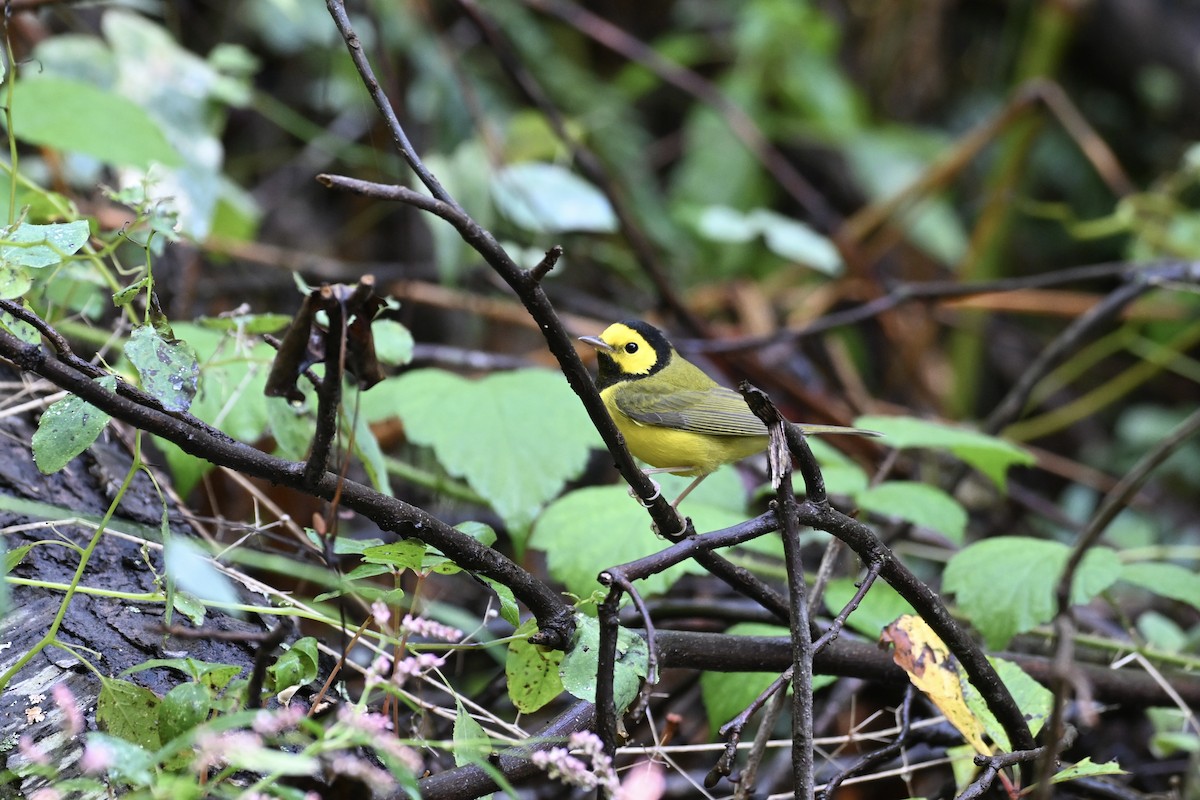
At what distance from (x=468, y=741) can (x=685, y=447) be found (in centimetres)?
126

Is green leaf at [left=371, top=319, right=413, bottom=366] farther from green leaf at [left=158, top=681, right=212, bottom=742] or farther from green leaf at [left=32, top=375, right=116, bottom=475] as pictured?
green leaf at [left=158, top=681, right=212, bottom=742]

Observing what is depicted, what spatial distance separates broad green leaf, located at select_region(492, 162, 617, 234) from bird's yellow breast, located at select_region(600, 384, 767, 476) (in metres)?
1.43

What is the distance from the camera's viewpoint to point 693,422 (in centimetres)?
251

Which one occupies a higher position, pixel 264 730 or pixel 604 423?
pixel 604 423

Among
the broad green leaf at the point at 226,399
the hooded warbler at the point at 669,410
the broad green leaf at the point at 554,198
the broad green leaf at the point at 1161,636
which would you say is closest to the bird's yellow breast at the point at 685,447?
the hooded warbler at the point at 669,410

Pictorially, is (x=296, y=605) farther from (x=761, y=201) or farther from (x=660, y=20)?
(x=660, y=20)

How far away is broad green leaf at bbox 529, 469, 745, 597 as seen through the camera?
7.27 ft

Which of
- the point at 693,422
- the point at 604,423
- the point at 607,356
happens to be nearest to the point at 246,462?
the point at 604,423

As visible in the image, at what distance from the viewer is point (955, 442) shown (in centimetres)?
252

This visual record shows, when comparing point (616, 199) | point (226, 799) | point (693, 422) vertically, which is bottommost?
point (226, 799)

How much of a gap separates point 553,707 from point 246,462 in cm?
182

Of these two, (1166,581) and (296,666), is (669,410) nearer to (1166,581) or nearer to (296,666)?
(1166,581)

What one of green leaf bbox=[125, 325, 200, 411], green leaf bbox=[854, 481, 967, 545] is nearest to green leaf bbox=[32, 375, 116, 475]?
green leaf bbox=[125, 325, 200, 411]

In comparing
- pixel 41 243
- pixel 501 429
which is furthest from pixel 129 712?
pixel 501 429
